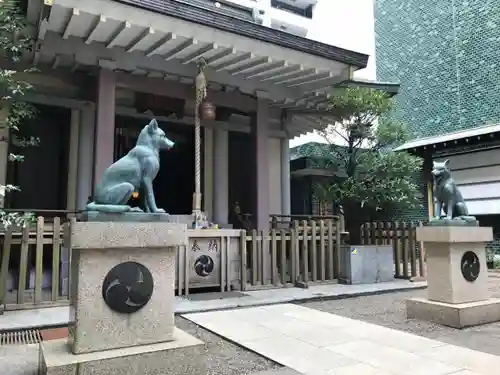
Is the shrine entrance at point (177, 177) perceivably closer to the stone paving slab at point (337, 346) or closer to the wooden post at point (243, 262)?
the wooden post at point (243, 262)

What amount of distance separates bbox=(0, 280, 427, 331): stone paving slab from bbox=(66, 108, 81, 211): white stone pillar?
3461mm

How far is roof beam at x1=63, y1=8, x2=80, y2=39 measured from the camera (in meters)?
6.21

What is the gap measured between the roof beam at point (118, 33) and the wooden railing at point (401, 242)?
760cm

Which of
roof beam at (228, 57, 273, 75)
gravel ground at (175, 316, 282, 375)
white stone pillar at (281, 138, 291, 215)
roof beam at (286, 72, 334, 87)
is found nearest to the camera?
gravel ground at (175, 316, 282, 375)

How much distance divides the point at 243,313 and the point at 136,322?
290cm

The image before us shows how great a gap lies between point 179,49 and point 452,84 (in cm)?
1215

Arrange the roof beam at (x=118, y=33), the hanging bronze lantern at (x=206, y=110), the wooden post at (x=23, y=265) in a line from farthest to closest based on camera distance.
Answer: the hanging bronze lantern at (x=206, y=110) → the roof beam at (x=118, y=33) → the wooden post at (x=23, y=265)

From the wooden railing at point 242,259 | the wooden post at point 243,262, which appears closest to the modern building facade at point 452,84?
the wooden railing at point 242,259

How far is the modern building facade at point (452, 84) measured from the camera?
1405 centimetres

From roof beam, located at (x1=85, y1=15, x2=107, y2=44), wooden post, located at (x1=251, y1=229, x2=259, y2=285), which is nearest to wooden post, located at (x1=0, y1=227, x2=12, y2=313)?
roof beam, located at (x1=85, y1=15, x2=107, y2=44)

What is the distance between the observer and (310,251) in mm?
9148

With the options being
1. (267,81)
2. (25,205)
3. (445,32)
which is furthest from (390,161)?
(445,32)

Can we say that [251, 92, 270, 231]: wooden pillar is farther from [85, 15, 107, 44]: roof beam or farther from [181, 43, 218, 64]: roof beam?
[85, 15, 107, 44]: roof beam

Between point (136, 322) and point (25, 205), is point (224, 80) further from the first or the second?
point (136, 322)
